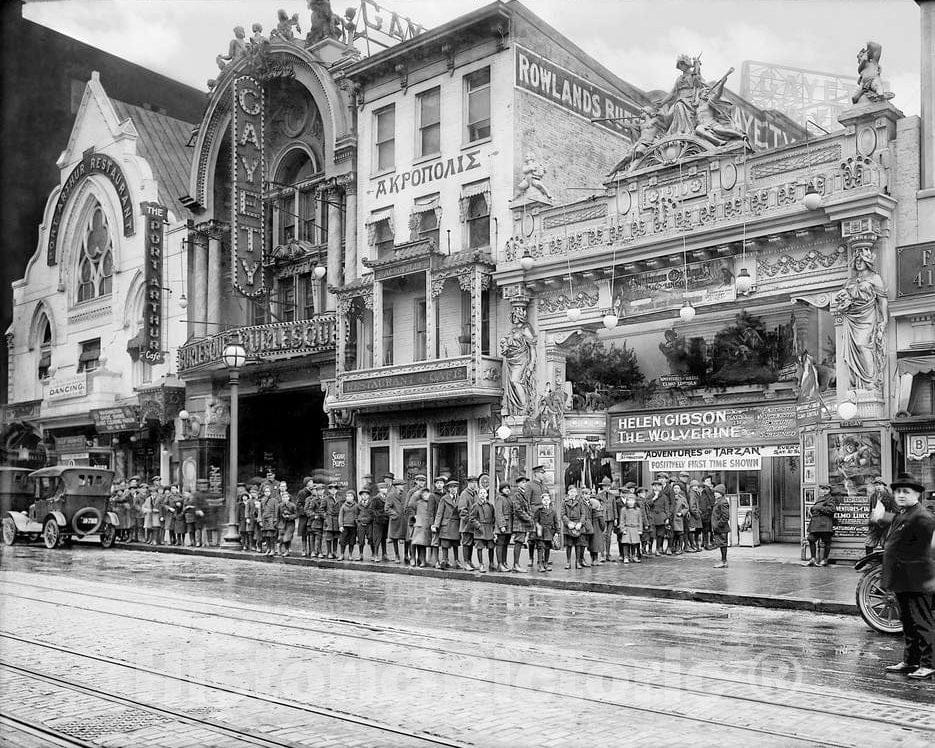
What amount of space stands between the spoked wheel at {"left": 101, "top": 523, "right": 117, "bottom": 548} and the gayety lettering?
40.6ft

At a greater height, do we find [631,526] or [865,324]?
[865,324]

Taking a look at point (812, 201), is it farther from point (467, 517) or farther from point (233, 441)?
point (233, 441)

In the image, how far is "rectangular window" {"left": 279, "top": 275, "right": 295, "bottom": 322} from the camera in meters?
33.8

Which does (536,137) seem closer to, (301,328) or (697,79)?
(697,79)

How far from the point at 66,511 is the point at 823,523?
776 inches

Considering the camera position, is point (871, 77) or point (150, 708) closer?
point (150, 708)

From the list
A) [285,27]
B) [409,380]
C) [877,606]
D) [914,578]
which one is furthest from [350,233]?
[914,578]

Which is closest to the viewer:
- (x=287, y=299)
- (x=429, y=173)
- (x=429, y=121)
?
(x=429, y=173)

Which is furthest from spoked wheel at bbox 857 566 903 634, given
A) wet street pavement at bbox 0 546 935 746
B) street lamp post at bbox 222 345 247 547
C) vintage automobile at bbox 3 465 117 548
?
vintage automobile at bbox 3 465 117 548

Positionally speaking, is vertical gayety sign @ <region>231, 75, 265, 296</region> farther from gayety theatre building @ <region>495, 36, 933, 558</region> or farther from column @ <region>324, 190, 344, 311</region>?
gayety theatre building @ <region>495, 36, 933, 558</region>

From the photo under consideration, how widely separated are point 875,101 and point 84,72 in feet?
54.2

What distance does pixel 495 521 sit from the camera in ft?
63.0

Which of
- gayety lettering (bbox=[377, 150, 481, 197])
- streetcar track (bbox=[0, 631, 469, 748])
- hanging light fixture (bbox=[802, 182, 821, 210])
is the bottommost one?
streetcar track (bbox=[0, 631, 469, 748])

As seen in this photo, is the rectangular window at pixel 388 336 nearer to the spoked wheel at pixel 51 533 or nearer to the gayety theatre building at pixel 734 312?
the gayety theatre building at pixel 734 312
